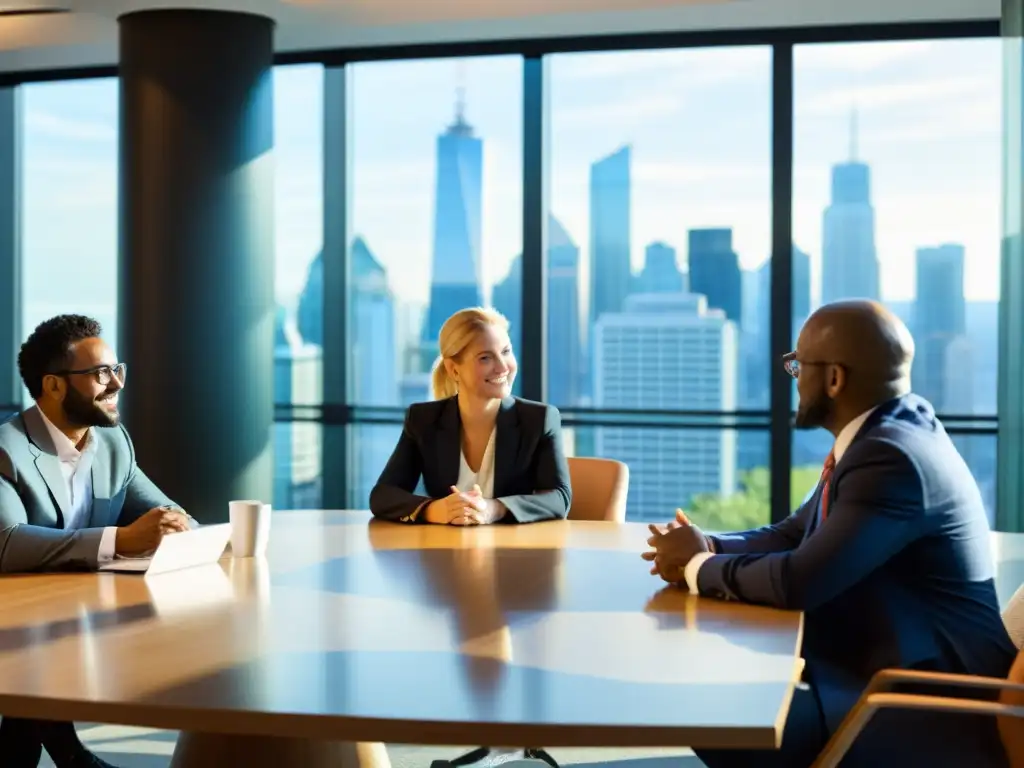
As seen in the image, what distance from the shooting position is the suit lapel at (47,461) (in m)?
2.88

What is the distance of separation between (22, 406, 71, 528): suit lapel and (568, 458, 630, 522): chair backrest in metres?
1.68

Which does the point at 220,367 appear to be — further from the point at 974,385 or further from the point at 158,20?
the point at 974,385

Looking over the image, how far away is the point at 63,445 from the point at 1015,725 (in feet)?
7.24

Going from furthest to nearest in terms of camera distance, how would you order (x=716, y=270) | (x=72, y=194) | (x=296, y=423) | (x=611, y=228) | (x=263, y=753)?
(x=72, y=194), (x=296, y=423), (x=611, y=228), (x=716, y=270), (x=263, y=753)

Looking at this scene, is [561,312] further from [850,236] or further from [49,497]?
[49,497]

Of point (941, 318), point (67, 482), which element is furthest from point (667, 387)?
point (67, 482)

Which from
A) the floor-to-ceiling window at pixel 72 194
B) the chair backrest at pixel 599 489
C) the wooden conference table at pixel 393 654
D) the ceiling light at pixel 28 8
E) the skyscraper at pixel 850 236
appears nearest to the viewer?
the wooden conference table at pixel 393 654

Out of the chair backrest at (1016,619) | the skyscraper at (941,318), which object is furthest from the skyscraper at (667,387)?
the chair backrest at (1016,619)

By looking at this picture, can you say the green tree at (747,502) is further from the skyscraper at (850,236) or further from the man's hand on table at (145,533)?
the man's hand on table at (145,533)

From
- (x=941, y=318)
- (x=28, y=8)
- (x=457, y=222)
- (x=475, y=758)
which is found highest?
(x=28, y=8)

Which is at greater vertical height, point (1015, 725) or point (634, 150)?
point (634, 150)

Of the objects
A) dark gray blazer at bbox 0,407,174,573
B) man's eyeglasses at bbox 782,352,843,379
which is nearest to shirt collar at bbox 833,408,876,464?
man's eyeglasses at bbox 782,352,843,379

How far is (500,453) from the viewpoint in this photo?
146 inches

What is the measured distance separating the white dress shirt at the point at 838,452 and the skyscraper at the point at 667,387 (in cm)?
418
